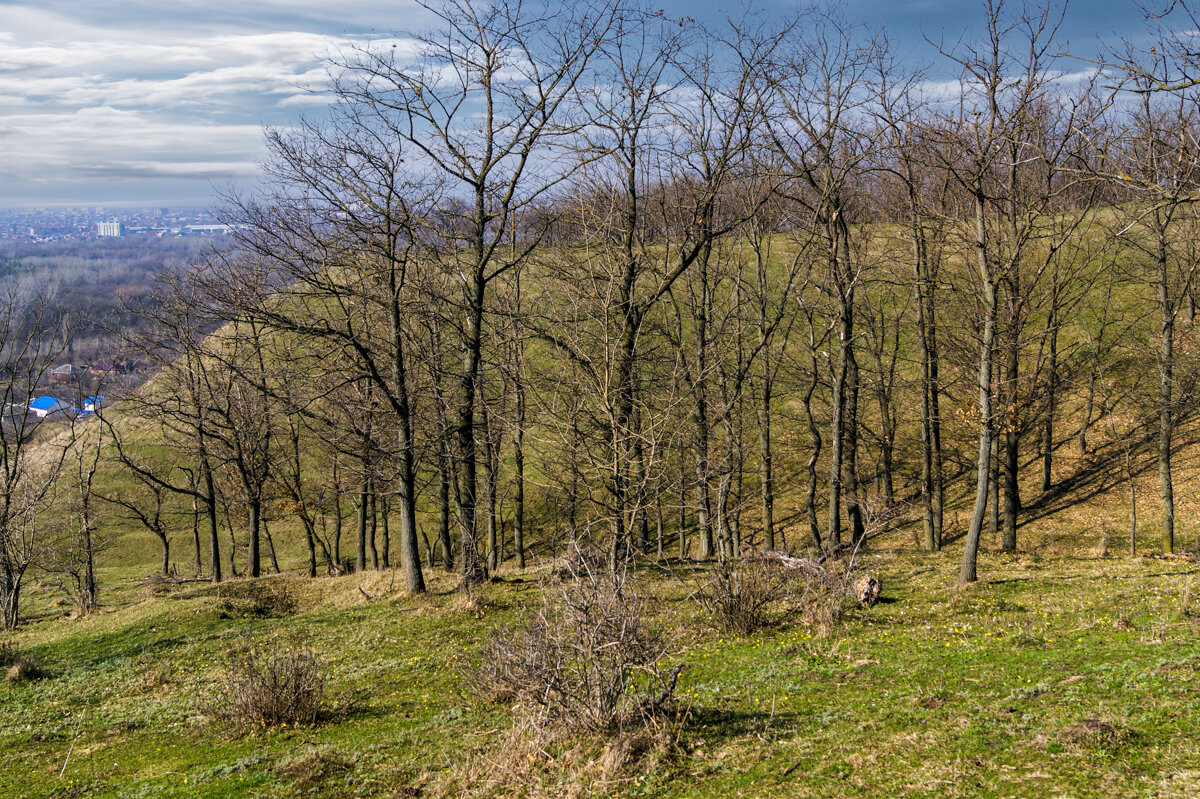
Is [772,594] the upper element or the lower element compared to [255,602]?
upper

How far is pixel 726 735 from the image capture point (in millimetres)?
7062

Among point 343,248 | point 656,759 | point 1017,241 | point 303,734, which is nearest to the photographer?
point 656,759

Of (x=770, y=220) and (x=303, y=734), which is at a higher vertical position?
(x=770, y=220)

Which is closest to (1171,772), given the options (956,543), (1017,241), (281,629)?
(1017,241)

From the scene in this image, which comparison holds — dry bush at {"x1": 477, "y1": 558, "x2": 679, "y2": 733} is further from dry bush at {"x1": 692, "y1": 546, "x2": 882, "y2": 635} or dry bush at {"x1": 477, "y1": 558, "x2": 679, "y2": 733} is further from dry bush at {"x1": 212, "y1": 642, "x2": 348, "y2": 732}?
dry bush at {"x1": 692, "y1": 546, "x2": 882, "y2": 635}

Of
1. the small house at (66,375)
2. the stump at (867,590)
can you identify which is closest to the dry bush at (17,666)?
the stump at (867,590)

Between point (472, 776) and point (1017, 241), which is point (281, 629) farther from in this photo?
point (1017, 241)

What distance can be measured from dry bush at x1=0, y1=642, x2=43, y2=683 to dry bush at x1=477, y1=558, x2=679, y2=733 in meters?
10.4

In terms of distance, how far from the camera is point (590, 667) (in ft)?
23.5

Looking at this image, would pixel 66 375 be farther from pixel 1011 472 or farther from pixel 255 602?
pixel 1011 472

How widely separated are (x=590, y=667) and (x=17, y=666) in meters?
11.6

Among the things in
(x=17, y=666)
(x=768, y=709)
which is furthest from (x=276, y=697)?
(x=17, y=666)

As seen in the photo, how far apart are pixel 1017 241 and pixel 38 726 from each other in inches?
751

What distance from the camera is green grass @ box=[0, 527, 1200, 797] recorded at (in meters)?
5.90
